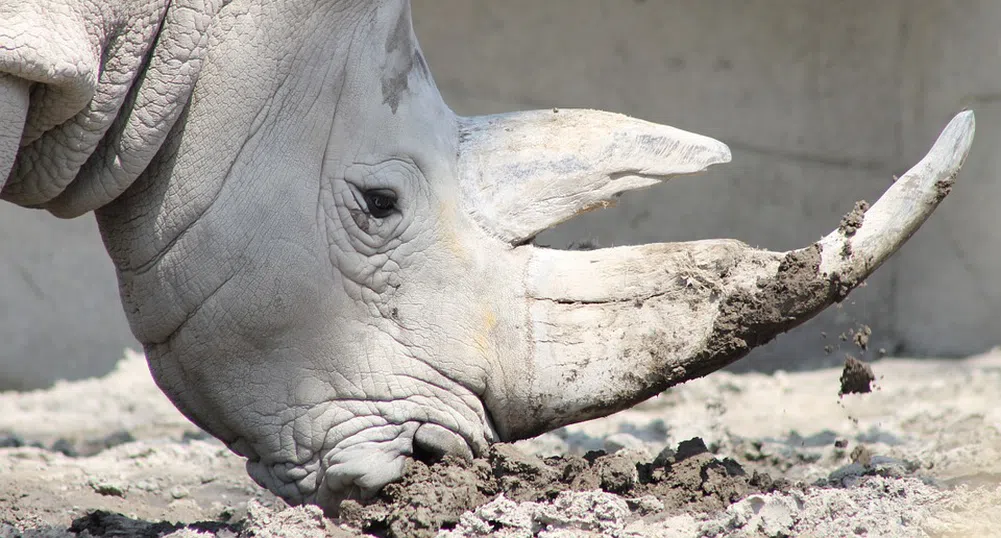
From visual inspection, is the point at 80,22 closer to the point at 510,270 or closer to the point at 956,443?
the point at 510,270

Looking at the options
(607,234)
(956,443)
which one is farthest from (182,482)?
(607,234)

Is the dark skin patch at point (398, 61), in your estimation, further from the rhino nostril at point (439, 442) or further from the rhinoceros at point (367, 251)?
the rhino nostril at point (439, 442)

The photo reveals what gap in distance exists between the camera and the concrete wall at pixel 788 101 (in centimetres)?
596

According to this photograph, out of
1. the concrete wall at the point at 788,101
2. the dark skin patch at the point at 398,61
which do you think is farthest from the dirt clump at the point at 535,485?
the concrete wall at the point at 788,101

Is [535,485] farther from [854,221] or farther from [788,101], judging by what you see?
[788,101]

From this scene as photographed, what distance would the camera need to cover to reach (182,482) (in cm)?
390

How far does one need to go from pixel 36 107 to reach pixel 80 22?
19cm

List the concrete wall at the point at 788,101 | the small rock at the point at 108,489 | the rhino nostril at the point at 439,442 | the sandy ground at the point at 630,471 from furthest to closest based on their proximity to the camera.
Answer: the concrete wall at the point at 788,101
the small rock at the point at 108,489
the rhino nostril at the point at 439,442
the sandy ground at the point at 630,471

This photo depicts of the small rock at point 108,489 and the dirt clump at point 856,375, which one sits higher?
the small rock at point 108,489

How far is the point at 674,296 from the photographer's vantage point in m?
2.58

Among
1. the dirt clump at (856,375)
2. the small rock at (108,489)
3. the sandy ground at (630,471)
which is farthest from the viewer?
the small rock at (108,489)

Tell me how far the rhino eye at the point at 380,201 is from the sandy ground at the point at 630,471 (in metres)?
0.55

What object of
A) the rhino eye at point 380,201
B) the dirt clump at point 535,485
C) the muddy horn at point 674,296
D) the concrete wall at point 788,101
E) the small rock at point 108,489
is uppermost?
the concrete wall at point 788,101

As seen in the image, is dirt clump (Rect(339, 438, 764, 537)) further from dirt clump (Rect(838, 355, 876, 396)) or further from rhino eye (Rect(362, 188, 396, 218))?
rhino eye (Rect(362, 188, 396, 218))
